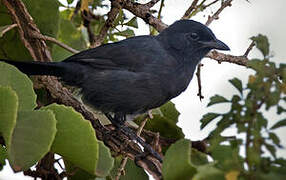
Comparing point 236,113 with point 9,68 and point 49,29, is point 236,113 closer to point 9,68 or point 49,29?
point 9,68

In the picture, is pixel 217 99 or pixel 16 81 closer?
pixel 217 99

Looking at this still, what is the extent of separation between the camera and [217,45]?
12.3ft

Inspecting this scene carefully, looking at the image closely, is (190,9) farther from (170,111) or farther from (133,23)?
(170,111)

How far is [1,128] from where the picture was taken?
203 centimetres

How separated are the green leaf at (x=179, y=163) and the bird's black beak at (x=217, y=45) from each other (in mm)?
1880

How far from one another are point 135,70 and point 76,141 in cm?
164

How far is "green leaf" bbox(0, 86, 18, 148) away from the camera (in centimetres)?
196

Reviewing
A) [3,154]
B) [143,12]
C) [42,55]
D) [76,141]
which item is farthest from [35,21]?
[76,141]

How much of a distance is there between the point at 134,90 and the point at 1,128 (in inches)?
64.4

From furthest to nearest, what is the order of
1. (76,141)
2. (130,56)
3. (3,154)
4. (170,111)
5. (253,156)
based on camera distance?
1. (130,56)
2. (170,111)
3. (3,154)
4. (76,141)
5. (253,156)

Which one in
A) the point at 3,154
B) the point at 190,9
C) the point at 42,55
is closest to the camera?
the point at 3,154

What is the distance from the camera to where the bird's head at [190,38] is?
3.82 meters

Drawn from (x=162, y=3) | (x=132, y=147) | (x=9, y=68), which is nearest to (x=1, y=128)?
(x=9, y=68)

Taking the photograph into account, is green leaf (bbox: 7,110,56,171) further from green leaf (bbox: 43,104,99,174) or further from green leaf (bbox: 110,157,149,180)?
green leaf (bbox: 110,157,149,180)
